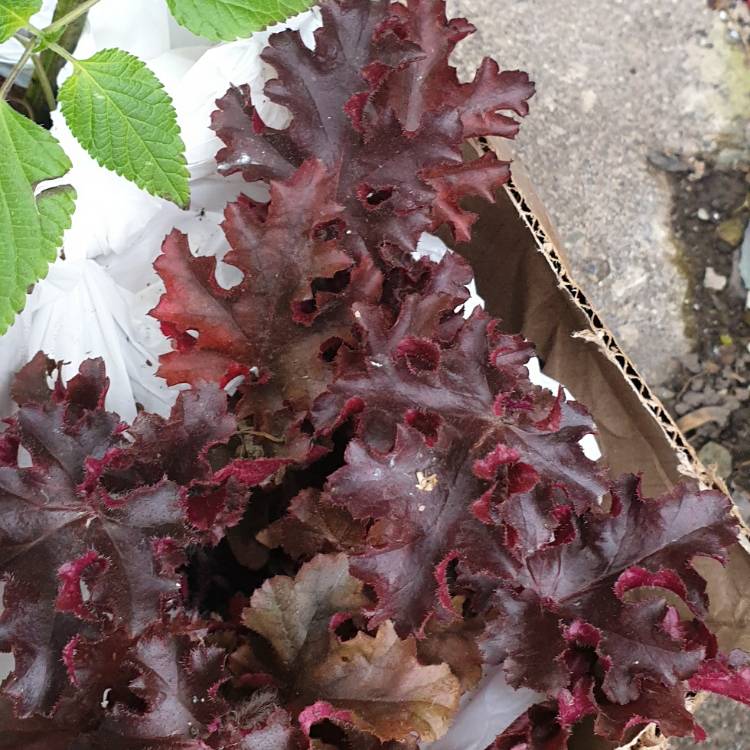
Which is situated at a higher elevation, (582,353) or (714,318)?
(582,353)

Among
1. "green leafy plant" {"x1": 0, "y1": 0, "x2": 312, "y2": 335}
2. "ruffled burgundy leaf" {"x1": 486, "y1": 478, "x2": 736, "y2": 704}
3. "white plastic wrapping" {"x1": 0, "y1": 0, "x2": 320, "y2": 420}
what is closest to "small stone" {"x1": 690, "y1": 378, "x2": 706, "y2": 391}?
"ruffled burgundy leaf" {"x1": 486, "y1": 478, "x2": 736, "y2": 704}

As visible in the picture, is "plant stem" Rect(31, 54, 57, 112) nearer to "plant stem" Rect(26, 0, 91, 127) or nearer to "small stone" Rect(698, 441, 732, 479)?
"plant stem" Rect(26, 0, 91, 127)

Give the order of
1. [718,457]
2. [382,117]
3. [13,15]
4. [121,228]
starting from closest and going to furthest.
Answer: [13,15], [382,117], [121,228], [718,457]

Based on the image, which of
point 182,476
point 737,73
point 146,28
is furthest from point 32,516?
point 737,73

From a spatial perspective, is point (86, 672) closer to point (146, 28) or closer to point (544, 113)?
point (146, 28)

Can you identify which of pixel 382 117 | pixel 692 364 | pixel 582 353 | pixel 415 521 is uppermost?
pixel 382 117

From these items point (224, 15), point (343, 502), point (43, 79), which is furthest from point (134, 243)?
point (343, 502)

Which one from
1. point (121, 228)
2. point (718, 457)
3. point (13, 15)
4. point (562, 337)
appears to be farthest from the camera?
point (718, 457)

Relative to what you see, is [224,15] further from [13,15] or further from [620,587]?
[620,587]

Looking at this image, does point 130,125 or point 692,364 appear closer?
point 130,125
